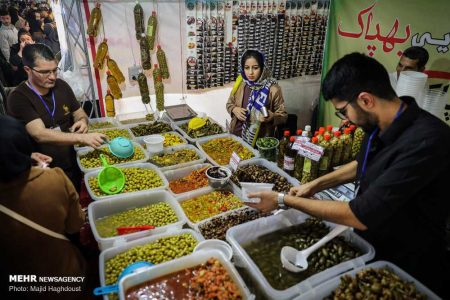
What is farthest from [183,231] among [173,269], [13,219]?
[13,219]

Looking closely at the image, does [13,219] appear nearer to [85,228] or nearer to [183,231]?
[183,231]

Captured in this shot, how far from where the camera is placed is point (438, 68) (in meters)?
4.14

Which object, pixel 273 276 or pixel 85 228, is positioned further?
pixel 85 228

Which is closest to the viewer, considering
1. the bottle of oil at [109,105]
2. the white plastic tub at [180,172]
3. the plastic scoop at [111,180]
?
the plastic scoop at [111,180]

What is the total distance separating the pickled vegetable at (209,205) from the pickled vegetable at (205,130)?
1.24 metres

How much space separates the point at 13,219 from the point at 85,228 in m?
1.63

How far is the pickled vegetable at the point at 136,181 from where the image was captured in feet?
9.26

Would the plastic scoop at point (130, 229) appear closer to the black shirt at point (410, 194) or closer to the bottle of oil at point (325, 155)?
the black shirt at point (410, 194)

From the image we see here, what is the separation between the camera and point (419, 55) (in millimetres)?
3961

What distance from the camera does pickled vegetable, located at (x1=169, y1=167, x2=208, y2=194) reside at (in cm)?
298

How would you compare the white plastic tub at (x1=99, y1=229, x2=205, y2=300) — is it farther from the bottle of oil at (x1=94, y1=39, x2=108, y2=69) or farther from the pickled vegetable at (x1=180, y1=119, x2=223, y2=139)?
the bottle of oil at (x1=94, y1=39, x2=108, y2=69)

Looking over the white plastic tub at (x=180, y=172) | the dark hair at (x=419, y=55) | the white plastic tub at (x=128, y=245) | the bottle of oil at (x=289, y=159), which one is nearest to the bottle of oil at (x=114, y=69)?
the white plastic tub at (x=180, y=172)

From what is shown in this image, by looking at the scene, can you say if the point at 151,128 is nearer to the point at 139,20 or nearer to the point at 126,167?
the point at 126,167

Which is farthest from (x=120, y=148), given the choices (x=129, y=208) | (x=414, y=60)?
(x=414, y=60)
